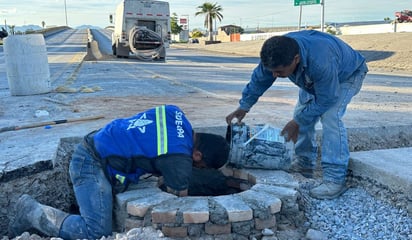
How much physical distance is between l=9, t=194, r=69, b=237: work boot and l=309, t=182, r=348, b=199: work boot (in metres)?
1.99

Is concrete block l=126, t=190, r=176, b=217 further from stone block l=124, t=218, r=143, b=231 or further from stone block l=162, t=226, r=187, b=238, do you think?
stone block l=162, t=226, r=187, b=238

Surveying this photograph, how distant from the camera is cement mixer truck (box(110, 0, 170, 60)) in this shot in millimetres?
20125

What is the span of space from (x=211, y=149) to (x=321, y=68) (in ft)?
3.22

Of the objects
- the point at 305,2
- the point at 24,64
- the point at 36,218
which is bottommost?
the point at 36,218

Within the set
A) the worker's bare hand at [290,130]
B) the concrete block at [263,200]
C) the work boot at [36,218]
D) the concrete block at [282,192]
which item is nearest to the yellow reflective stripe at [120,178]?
the work boot at [36,218]

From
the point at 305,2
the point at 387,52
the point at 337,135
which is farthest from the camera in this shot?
the point at 305,2

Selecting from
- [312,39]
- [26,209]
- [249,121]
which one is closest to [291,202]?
[312,39]

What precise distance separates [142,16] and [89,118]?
51.9 feet

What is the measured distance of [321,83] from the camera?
3.13 meters

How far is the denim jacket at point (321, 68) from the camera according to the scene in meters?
3.11

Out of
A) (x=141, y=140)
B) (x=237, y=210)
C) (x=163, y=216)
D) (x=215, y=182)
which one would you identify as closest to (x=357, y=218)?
(x=237, y=210)

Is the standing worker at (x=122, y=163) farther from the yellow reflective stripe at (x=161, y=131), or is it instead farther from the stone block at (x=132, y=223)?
the stone block at (x=132, y=223)

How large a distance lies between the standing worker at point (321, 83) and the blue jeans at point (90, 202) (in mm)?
1309

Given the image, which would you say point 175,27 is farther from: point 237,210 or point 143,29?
point 237,210
